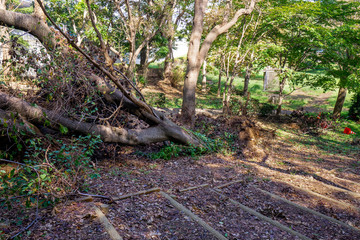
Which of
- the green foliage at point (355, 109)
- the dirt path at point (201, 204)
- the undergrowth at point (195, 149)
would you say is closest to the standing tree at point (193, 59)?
the undergrowth at point (195, 149)

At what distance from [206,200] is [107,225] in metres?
1.62

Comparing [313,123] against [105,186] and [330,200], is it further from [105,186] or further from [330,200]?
[105,186]

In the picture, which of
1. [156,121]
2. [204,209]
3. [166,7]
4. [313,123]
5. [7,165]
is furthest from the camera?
[166,7]

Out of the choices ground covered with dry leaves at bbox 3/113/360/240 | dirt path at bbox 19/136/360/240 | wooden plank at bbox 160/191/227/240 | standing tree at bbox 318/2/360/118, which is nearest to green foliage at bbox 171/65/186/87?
standing tree at bbox 318/2/360/118

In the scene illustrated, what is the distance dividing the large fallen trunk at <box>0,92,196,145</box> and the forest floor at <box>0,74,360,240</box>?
40cm

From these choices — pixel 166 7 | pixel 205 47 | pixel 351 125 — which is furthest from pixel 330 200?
pixel 166 7

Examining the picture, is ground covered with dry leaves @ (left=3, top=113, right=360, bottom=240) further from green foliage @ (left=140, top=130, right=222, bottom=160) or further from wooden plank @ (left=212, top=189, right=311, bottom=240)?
green foliage @ (left=140, top=130, right=222, bottom=160)

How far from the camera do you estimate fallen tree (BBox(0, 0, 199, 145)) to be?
4215 mm

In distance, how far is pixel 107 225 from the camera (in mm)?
2506

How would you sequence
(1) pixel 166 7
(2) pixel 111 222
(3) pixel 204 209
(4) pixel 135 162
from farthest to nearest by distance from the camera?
(1) pixel 166 7 < (4) pixel 135 162 < (3) pixel 204 209 < (2) pixel 111 222

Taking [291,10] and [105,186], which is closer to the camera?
[105,186]

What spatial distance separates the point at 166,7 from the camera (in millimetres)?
15656

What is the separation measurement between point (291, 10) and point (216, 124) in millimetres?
6331

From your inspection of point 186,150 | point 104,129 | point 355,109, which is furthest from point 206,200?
point 355,109
